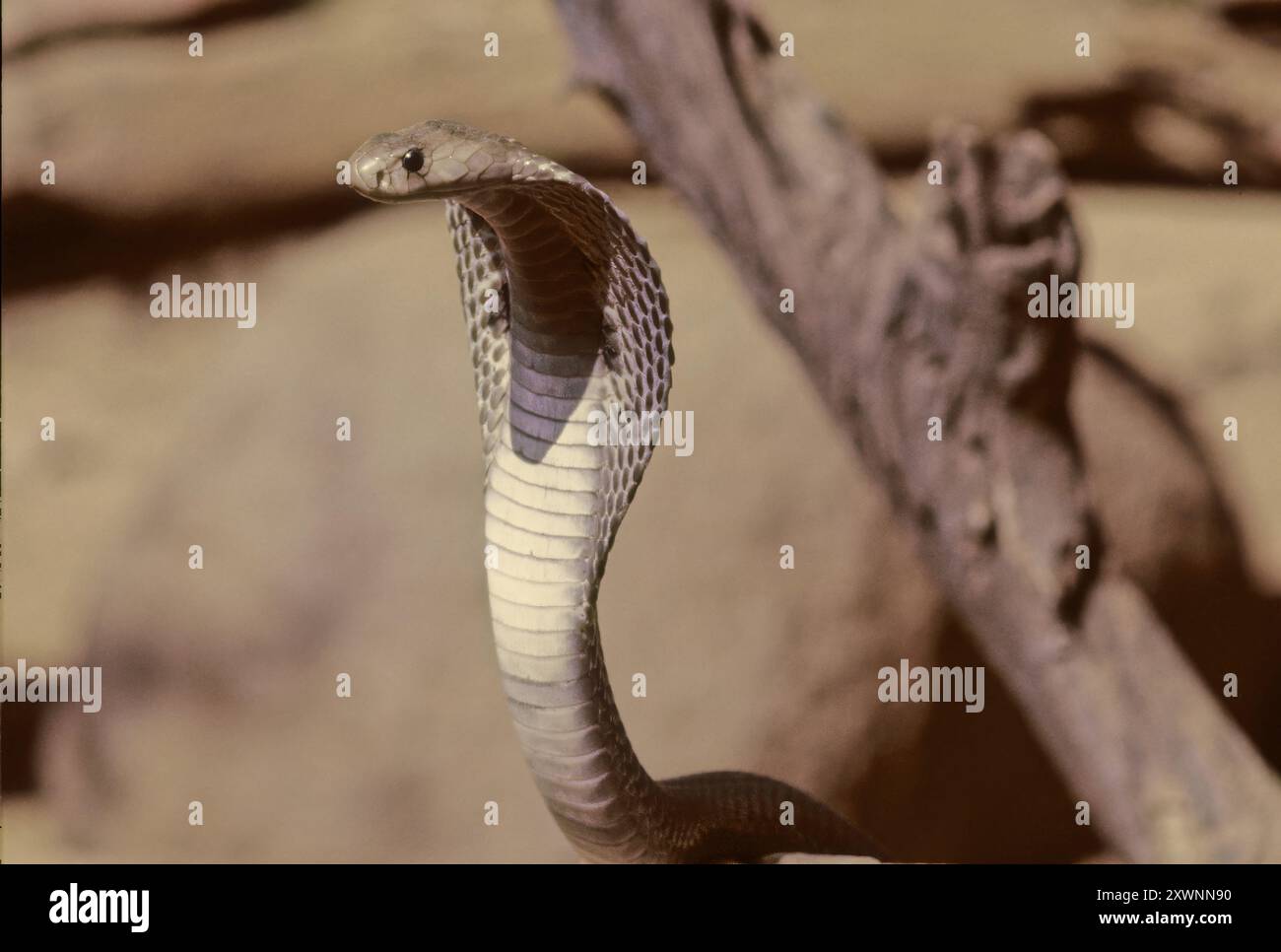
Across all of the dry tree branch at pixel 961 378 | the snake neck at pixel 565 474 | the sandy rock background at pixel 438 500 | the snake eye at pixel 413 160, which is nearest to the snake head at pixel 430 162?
the snake eye at pixel 413 160

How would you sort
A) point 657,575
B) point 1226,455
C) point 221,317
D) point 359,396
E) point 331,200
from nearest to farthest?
1. point 657,575
2. point 359,396
3. point 1226,455
4. point 331,200
5. point 221,317

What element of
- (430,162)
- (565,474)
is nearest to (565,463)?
(565,474)

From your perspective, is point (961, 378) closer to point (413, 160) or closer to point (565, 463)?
point (565, 463)

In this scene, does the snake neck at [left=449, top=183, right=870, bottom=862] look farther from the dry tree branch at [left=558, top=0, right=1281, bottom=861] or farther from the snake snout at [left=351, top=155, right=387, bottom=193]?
the dry tree branch at [left=558, top=0, right=1281, bottom=861]

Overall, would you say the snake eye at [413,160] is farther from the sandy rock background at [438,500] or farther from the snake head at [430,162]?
the sandy rock background at [438,500]

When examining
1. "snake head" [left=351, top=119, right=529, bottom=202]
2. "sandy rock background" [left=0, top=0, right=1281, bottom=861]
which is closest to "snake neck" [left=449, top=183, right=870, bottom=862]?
"snake head" [left=351, top=119, right=529, bottom=202]

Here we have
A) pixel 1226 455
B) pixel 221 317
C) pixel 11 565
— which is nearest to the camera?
pixel 1226 455
